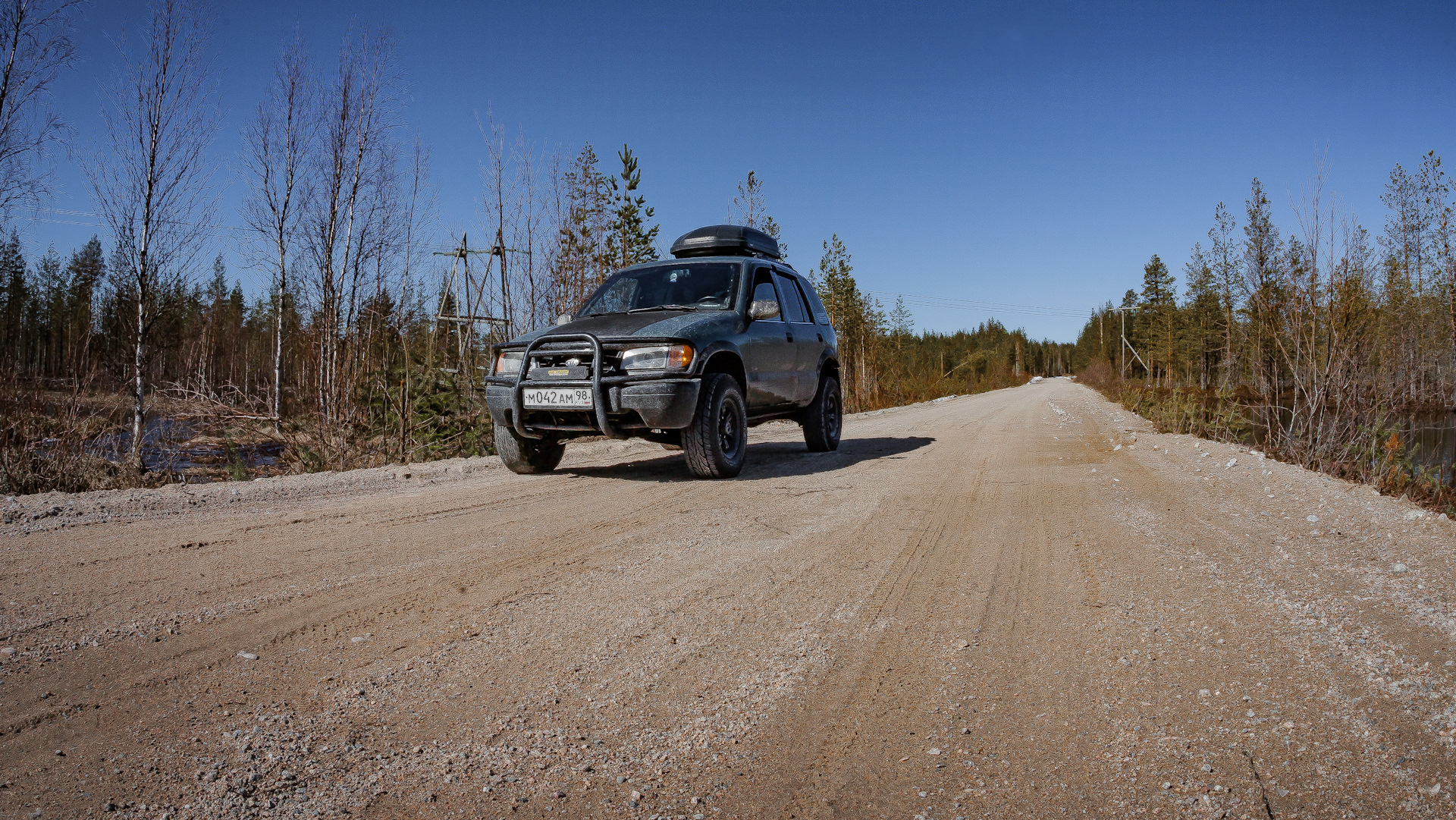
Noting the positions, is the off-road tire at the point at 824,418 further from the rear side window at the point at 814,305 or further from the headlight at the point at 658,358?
the headlight at the point at 658,358

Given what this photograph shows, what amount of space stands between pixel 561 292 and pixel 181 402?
7039 mm

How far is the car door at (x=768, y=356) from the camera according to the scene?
24.3 feet

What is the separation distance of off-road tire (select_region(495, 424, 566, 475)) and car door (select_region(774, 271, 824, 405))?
2.90 metres

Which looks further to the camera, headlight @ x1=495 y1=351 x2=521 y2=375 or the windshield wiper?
the windshield wiper

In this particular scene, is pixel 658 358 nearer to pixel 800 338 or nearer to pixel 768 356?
pixel 768 356

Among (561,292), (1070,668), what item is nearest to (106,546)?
(1070,668)

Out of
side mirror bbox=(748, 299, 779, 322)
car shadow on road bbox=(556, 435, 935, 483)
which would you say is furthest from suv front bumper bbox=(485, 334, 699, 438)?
side mirror bbox=(748, 299, 779, 322)

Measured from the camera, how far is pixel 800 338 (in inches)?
343

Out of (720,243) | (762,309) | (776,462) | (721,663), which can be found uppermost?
(720,243)

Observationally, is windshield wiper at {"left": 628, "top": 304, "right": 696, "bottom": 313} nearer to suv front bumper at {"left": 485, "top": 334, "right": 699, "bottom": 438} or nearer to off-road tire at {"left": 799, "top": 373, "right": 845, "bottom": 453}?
suv front bumper at {"left": 485, "top": 334, "right": 699, "bottom": 438}

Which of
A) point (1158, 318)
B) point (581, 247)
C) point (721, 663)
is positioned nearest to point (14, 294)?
point (581, 247)

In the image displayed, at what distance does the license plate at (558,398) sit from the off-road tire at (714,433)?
0.93 metres

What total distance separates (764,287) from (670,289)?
1.07 metres

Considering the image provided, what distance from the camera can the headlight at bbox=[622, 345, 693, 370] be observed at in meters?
6.22
